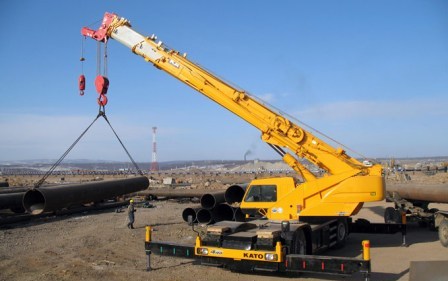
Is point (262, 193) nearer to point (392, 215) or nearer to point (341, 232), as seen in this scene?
point (341, 232)

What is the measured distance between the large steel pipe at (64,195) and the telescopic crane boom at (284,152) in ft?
21.9

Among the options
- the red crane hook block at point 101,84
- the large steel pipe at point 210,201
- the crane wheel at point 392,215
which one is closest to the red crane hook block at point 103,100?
the red crane hook block at point 101,84

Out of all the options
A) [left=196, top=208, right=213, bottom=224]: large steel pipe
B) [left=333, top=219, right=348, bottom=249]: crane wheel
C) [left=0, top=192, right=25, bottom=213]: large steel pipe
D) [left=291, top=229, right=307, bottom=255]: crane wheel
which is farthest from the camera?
[left=0, top=192, right=25, bottom=213]: large steel pipe

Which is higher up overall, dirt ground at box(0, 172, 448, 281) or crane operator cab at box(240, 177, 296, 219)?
crane operator cab at box(240, 177, 296, 219)

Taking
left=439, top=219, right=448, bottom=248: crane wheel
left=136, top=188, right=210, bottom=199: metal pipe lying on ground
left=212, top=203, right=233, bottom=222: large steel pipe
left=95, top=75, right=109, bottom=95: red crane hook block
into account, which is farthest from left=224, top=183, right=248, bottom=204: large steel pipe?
left=136, top=188, right=210, bottom=199: metal pipe lying on ground

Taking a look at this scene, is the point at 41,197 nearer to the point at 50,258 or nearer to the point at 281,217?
the point at 50,258

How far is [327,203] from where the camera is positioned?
1172cm

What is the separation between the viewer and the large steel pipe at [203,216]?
60.1 feet

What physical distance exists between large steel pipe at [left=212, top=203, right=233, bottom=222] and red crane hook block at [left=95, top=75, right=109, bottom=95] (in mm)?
6886

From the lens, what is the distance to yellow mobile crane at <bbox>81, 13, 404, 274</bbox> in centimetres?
938

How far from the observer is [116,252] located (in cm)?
1273

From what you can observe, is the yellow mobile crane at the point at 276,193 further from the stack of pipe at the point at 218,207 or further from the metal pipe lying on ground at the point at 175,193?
the metal pipe lying on ground at the point at 175,193

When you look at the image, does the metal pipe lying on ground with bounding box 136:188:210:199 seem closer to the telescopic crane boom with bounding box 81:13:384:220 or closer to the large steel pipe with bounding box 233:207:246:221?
the large steel pipe with bounding box 233:207:246:221

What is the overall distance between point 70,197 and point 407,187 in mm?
14563
